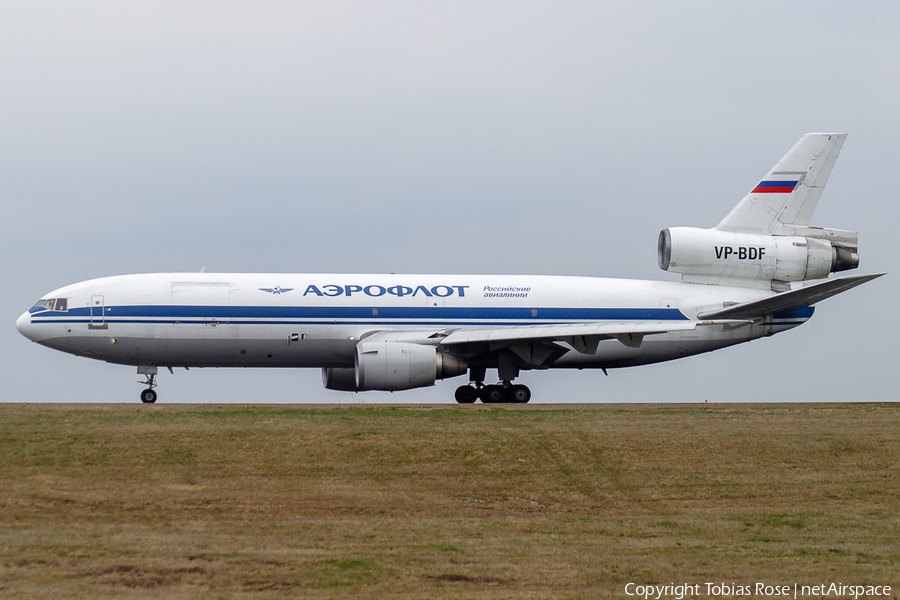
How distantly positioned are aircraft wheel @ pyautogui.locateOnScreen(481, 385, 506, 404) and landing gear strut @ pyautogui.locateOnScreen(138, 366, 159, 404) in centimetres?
1026

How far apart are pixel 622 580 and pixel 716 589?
118cm

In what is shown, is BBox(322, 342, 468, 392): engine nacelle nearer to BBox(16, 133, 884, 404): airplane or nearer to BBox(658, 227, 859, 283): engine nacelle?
BBox(16, 133, 884, 404): airplane

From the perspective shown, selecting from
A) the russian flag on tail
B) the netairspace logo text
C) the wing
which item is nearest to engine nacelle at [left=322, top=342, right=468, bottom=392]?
the wing

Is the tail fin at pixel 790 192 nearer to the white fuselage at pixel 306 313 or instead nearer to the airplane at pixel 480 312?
the airplane at pixel 480 312

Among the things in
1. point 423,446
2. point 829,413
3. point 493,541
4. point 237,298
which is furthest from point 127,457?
point 829,413

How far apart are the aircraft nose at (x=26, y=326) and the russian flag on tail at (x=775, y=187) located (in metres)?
24.0

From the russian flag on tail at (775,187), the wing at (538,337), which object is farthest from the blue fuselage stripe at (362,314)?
the russian flag on tail at (775,187)

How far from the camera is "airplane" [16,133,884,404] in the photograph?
29453 mm

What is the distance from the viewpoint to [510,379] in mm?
30750

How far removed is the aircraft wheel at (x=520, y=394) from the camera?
3116cm

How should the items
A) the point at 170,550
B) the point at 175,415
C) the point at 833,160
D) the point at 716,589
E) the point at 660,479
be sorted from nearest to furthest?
the point at 716,589 < the point at 170,550 < the point at 660,479 < the point at 175,415 < the point at 833,160

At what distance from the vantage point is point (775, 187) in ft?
113

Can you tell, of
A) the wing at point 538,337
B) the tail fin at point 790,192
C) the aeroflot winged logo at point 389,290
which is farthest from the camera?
the tail fin at point 790,192

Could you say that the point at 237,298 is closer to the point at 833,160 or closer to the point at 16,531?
the point at 16,531
